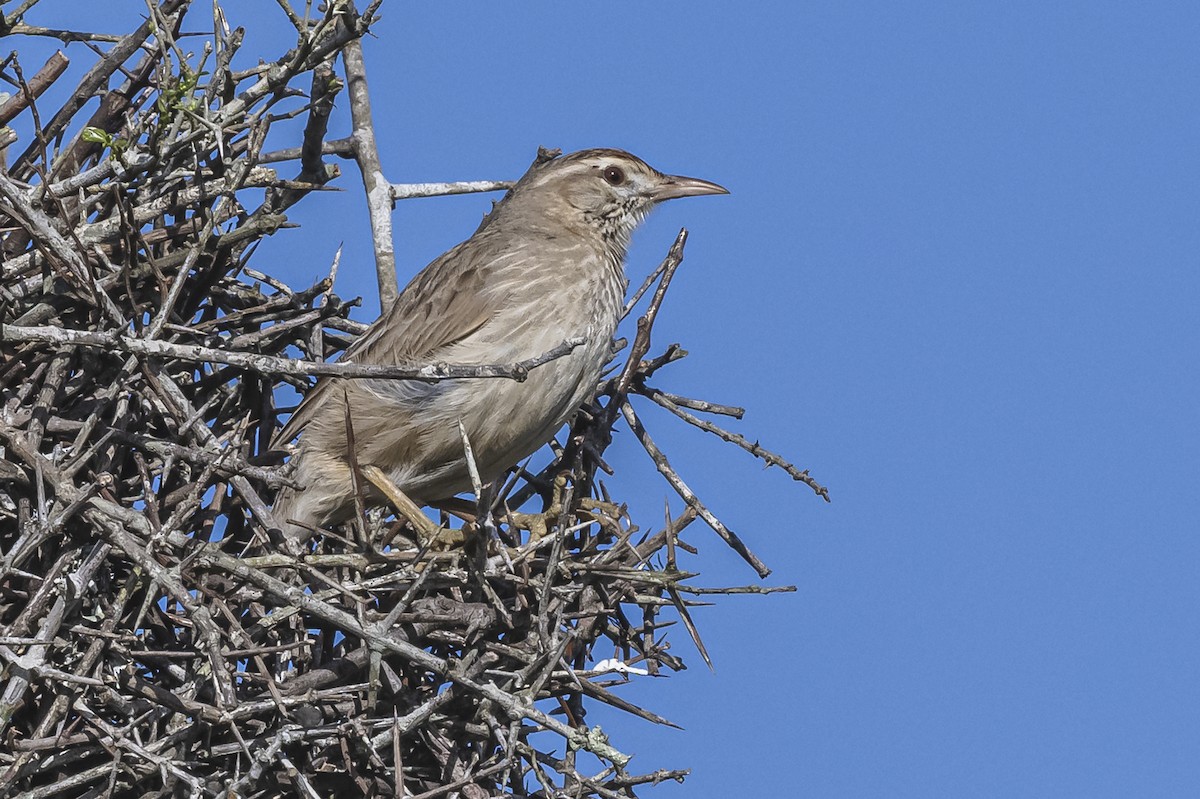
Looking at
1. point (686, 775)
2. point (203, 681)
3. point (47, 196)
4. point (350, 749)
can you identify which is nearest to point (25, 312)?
point (47, 196)

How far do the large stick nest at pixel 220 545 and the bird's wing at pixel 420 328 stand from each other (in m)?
Result: 0.19

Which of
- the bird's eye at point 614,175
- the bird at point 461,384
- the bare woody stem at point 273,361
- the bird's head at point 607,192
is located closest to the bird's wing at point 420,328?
the bird at point 461,384

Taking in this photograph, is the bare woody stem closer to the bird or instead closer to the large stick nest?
the large stick nest

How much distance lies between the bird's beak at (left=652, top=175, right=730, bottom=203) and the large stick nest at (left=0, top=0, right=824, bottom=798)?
1.06m

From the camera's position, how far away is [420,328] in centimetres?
674

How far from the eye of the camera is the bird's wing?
21.9 ft

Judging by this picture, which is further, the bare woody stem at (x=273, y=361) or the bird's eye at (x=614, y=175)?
the bird's eye at (x=614, y=175)

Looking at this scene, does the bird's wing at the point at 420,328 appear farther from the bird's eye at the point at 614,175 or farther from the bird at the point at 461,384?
the bird's eye at the point at 614,175

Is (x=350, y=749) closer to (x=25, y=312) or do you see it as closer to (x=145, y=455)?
(x=145, y=455)

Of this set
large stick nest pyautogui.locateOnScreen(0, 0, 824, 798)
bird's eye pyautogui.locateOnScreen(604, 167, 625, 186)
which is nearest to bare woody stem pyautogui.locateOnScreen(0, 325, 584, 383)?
large stick nest pyautogui.locateOnScreen(0, 0, 824, 798)

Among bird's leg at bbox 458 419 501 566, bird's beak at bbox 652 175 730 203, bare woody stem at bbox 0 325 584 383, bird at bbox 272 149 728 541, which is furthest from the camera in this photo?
bird's beak at bbox 652 175 730 203

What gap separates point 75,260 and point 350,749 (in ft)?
6.23

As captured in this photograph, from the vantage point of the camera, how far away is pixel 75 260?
5.56 m

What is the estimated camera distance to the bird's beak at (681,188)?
7352 millimetres
